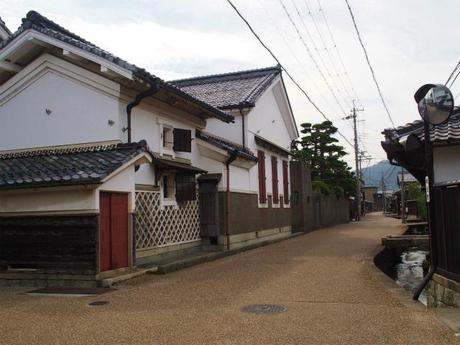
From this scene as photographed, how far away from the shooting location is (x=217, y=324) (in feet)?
23.2

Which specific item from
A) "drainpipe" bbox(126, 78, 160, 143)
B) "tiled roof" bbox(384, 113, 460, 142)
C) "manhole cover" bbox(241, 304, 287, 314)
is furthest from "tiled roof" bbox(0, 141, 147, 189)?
"tiled roof" bbox(384, 113, 460, 142)

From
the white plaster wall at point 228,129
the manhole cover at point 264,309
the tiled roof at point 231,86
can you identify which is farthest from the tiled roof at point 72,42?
the tiled roof at point 231,86

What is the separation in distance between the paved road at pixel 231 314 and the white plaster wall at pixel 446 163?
2.64 meters

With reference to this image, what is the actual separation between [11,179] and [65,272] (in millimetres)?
2435

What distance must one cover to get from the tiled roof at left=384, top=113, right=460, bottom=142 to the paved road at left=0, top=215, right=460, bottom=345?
3213mm

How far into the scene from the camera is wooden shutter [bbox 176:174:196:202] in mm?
15707

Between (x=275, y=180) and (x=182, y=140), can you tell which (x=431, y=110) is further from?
(x=275, y=180)

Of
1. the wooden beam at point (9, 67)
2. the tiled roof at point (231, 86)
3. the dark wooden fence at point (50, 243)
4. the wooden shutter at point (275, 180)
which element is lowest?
the dark wooden fence at point (50, 243)

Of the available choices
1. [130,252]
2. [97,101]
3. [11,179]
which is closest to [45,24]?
[97,101]

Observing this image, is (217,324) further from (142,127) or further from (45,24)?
(45,24)

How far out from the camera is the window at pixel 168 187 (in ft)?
50.2

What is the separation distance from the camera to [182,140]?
52.9 feet

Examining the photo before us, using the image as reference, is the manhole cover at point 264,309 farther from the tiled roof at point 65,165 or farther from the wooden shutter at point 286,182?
the wooden shutter at point 286,182

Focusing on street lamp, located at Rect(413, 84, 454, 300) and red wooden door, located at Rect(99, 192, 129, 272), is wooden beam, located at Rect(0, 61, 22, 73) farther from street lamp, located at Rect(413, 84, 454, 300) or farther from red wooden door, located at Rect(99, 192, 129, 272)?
street lamp, located at Rect(413, 84, 454, 300)
